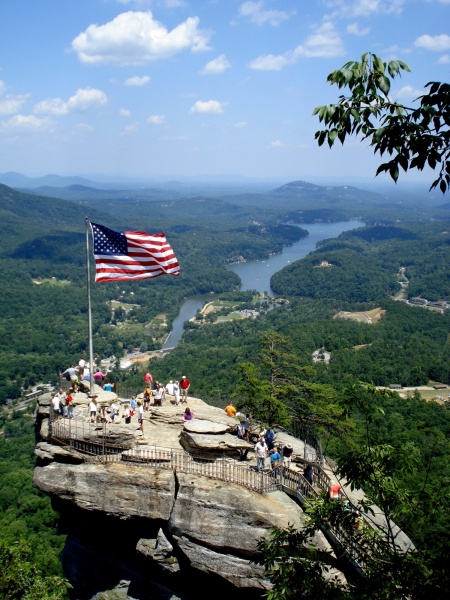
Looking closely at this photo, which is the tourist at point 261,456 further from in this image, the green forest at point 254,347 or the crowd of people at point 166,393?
the crowd of people at point 166,393

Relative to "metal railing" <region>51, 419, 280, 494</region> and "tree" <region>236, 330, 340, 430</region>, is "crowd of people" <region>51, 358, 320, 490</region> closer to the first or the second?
"metal railing" <region>51, 419, 280, 494</region>

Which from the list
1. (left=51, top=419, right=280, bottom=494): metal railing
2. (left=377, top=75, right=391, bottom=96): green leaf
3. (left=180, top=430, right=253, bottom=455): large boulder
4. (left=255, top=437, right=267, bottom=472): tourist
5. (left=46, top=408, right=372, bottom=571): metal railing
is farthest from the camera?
(left=180, top=430, right=253, bottom=455): large boulder

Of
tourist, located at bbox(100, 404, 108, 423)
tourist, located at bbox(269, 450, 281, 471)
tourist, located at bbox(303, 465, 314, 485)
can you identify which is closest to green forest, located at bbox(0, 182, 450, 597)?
tourist, located at bbox(303, 465, 314, 485)

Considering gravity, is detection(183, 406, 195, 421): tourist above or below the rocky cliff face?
above

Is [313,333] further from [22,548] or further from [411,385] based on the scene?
[22,548]

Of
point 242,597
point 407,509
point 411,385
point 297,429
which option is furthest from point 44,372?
point 407,509

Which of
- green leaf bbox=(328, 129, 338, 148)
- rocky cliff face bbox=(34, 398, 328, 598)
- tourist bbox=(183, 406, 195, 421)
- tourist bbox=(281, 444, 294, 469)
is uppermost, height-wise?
green leaf bbox=(328, 129, 338, 148)
